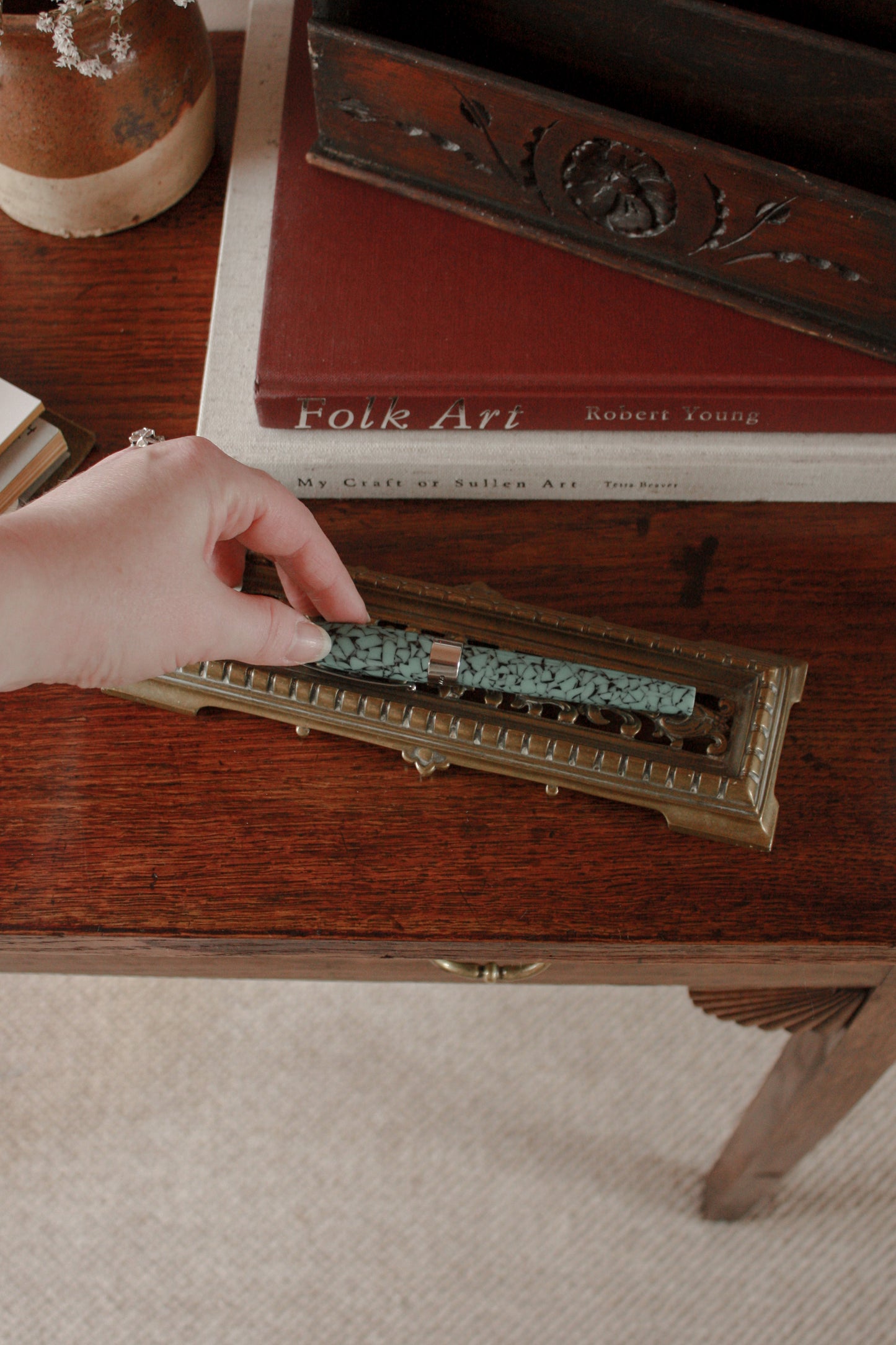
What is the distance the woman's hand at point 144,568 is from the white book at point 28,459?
139 millimetres

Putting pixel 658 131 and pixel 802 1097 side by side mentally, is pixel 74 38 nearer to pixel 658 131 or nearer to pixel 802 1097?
pixel 658 131

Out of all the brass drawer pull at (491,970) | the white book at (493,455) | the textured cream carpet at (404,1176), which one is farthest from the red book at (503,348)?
the textured cream carpet at (404,1176)

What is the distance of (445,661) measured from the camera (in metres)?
0.49

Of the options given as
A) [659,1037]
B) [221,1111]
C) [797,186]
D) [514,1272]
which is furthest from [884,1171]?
[797,186]

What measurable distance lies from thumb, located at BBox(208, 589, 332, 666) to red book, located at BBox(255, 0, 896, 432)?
123 millimetres

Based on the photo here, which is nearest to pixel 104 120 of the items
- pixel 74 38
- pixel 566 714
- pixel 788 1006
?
pixel 74 38

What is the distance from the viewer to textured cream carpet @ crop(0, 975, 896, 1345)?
964mm

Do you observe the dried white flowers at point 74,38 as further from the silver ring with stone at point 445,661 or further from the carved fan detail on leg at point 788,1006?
the carved fan detail on leg at point 788,1006

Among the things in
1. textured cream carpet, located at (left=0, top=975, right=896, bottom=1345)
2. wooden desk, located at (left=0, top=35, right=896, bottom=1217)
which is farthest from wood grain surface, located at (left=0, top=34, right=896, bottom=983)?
textured cream carpet, located at (left=0, top=975, right=896, bottom=1345)

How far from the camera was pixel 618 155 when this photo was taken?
49cm

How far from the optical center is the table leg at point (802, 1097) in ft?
1.93

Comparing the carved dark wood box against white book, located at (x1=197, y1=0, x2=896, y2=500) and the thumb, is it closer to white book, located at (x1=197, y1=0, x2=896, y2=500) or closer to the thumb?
white book, located at (x1=197, y1=0, x2=896, y2=500)

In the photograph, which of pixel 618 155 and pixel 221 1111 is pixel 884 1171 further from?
pixel 618 155

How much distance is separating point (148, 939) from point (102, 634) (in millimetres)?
160
